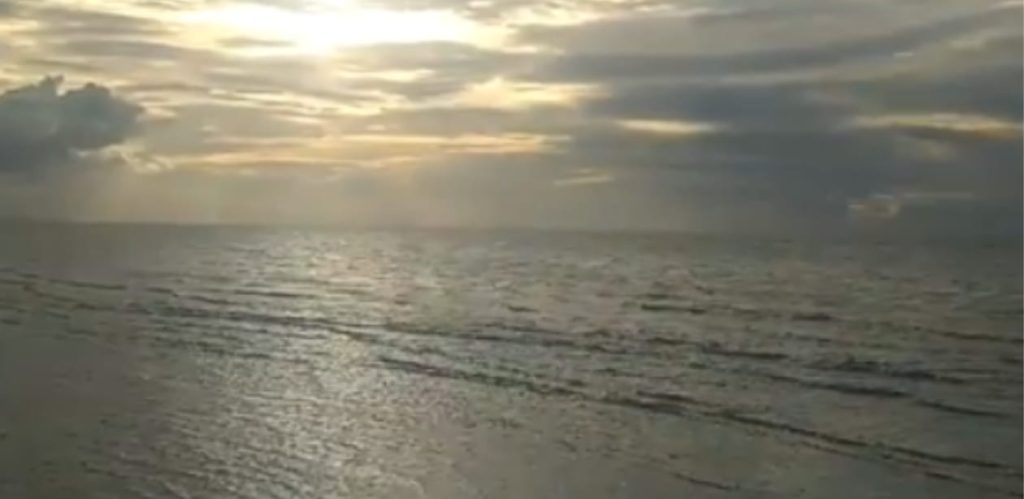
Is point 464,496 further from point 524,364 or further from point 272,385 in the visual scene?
point 524,364

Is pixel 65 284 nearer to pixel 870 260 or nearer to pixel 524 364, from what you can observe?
pixel 524 364

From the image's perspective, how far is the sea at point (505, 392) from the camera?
13375mm

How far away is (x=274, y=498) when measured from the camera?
1195 cm

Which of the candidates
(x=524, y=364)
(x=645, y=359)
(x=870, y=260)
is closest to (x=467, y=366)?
(x=524, y=364)

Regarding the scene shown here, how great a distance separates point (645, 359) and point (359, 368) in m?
5.45

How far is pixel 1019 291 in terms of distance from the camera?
43.3m

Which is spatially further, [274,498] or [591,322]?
[591,322]

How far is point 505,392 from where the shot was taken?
19.8m

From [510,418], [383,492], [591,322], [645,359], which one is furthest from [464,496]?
[591,322]

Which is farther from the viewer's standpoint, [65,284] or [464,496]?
[65,284]

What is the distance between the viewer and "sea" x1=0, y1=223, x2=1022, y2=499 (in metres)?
13.4

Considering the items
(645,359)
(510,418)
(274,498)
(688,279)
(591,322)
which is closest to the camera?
(274,498)

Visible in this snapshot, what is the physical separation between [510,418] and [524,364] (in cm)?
646

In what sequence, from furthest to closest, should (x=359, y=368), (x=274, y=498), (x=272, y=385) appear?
(x=359, y=368), (x=272, y=385), (x=274, y=498)
